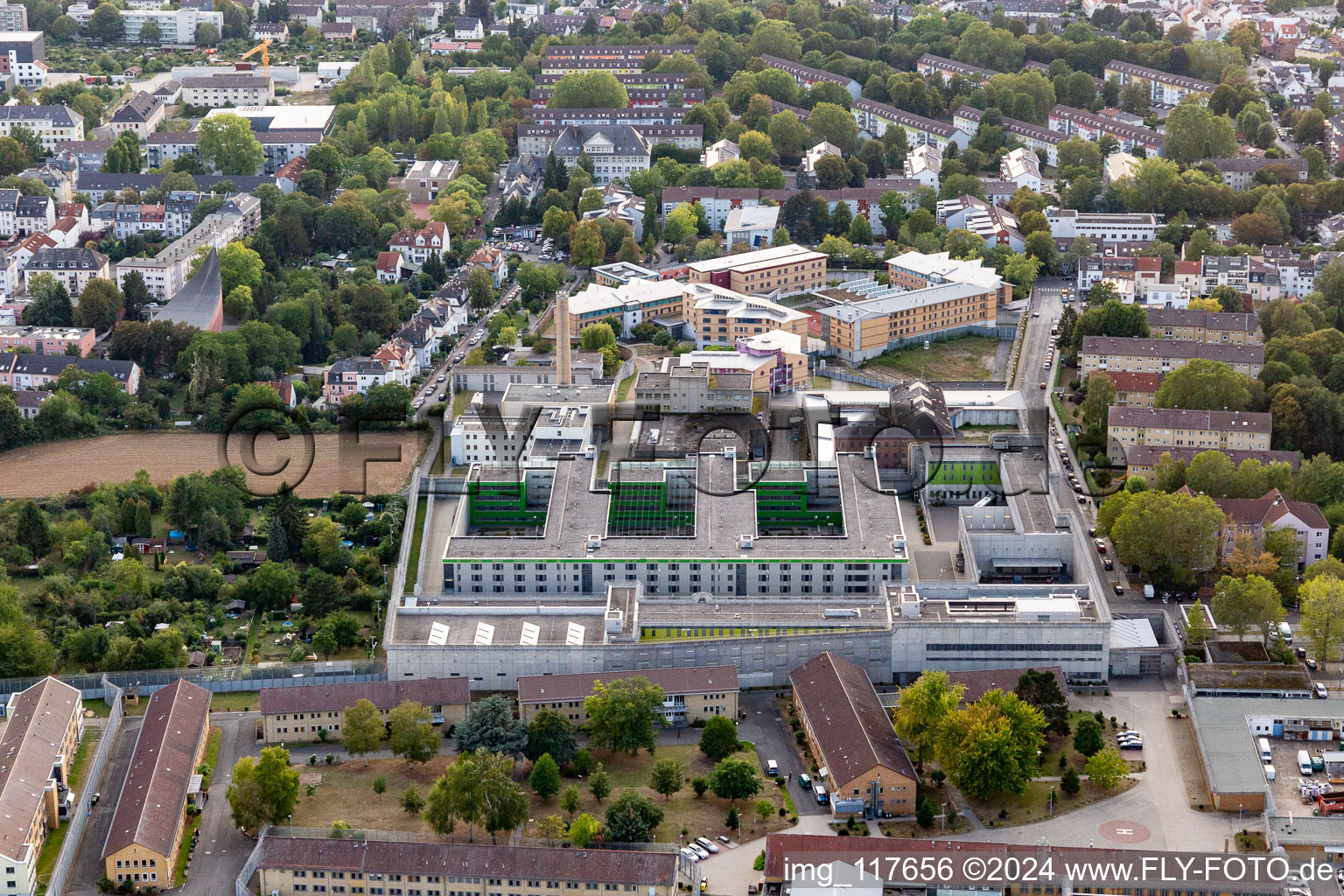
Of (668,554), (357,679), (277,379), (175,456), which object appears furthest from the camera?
(277,379)

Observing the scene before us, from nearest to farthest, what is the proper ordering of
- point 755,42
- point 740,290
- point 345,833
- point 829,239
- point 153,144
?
point 345,833, point 740,290, point 829,239, point 153,144, point 755,42

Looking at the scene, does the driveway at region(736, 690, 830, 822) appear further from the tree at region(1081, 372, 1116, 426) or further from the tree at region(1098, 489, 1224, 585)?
the tree at region(1081, 372, 1116, 426)

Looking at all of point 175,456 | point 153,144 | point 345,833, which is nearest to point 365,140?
point 153,144

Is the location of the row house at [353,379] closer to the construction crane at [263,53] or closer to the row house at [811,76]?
the row house at [811,76]

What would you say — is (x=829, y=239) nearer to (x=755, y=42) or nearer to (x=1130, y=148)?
(x=1130, y=148)

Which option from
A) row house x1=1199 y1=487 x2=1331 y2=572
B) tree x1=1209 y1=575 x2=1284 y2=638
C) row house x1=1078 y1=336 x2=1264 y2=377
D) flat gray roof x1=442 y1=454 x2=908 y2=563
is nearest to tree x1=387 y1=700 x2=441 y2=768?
flat gray roof x1=442 y1=454 x2=908 y2=563
